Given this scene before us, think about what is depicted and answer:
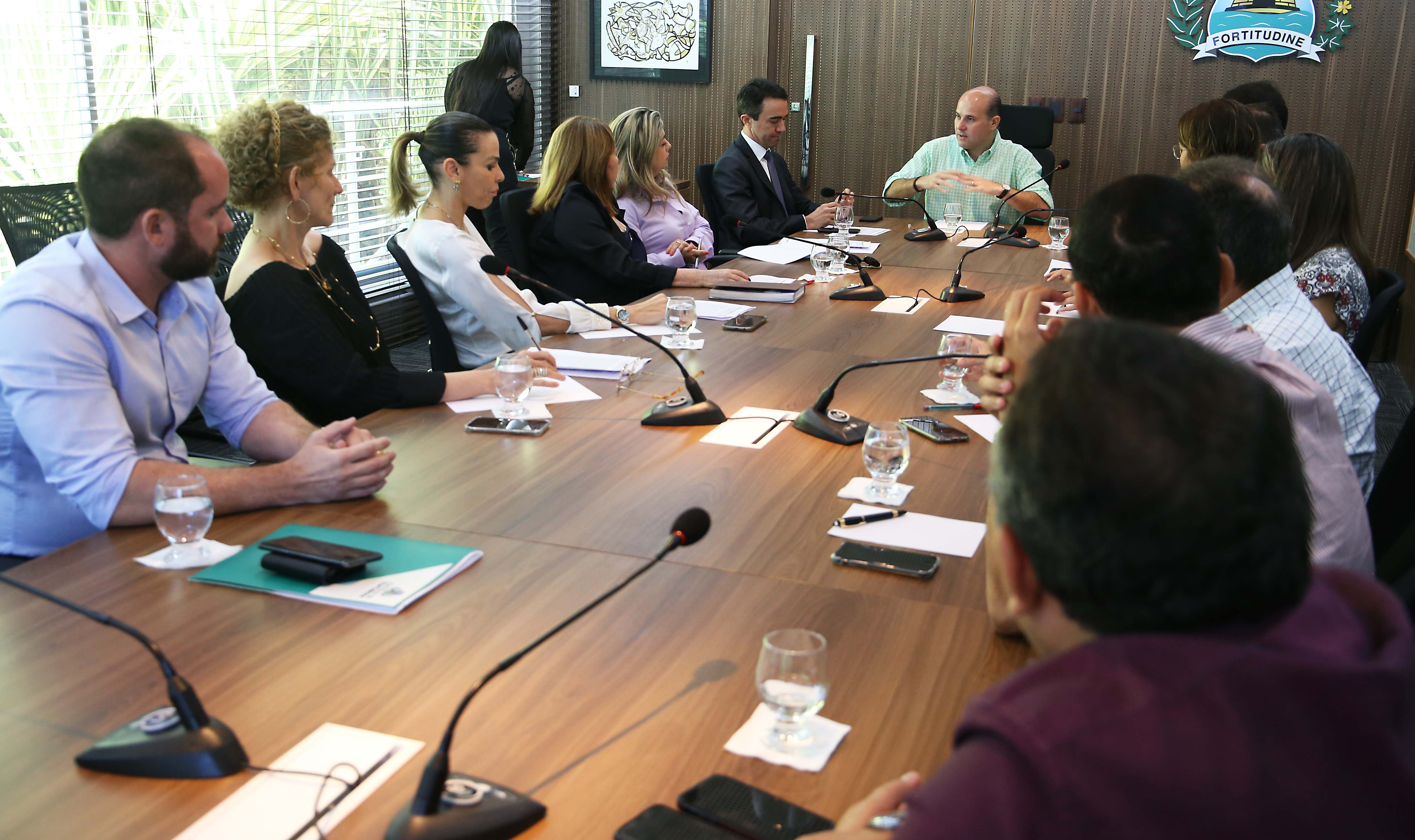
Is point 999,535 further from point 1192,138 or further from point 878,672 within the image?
point 1192,138

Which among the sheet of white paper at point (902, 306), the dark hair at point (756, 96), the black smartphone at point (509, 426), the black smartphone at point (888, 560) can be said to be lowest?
the black smartphone at point (509, 426)

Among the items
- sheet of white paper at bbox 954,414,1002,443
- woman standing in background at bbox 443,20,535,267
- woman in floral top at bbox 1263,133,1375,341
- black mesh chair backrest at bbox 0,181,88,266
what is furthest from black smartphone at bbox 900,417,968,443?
woman standing in background at bbox 443,20,535,267

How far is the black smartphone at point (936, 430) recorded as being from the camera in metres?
2.27

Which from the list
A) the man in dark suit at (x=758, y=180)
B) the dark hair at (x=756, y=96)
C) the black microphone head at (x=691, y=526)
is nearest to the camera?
the black microphone head at (x=691, y=526)

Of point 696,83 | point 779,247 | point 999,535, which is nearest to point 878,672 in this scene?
point 999,535

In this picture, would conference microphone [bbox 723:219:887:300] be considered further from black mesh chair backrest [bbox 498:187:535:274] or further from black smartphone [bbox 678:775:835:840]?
black smartphone [bbox 678:775:835:840]

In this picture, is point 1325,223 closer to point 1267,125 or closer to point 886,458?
point 1267,125

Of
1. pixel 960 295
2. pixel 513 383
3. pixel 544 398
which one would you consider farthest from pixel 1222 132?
pixel 513 383

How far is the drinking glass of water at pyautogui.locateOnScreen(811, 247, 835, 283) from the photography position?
405 centimetres

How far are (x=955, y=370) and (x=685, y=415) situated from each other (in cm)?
68

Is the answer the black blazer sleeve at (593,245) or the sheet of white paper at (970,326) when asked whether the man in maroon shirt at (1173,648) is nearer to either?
the sheet of white paper at (970,326)

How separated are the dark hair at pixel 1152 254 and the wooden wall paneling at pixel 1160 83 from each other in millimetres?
5143

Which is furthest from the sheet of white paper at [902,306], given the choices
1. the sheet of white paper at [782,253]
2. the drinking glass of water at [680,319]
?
the drinking glass of water at [680,319]

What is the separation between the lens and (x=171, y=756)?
1142 millimetres
